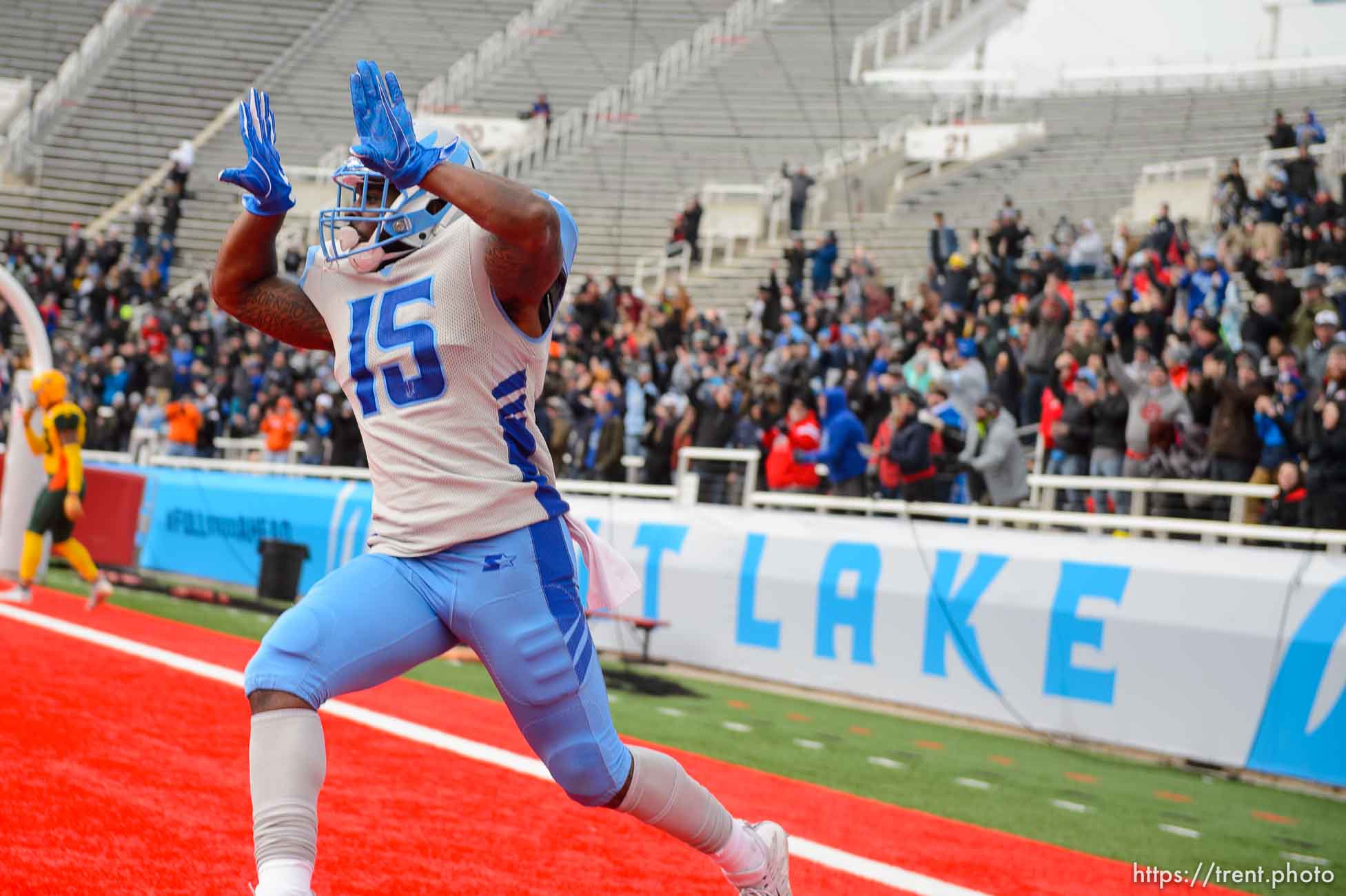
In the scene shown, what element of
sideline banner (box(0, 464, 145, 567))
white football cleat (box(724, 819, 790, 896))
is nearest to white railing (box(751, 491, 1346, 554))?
white football cleat (box(724, 819, 790, 896))

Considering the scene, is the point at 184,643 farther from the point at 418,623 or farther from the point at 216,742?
the point at 418,623

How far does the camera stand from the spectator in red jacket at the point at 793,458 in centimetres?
1156

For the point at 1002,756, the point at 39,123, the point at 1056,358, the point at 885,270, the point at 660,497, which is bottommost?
the point at 1002,756

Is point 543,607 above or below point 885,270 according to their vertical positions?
below

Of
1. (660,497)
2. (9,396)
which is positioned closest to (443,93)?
(9,396)

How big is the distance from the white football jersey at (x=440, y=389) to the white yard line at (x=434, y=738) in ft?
4.84

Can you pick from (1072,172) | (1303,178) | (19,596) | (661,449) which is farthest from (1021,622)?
(1072,172)

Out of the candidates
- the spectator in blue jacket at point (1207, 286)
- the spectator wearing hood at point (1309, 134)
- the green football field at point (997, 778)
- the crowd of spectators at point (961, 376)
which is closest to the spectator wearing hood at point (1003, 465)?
the crowd of spectators at point (961, 376)

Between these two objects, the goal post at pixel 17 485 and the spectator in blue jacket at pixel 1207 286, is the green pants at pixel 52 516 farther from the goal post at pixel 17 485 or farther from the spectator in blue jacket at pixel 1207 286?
the spectator in blue jacket at pixel 1207 286

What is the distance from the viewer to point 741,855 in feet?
12.0

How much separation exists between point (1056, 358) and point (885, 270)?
10703 mm

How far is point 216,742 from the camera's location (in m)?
5.87

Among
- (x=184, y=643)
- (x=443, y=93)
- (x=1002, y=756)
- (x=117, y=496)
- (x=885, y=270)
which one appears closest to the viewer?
(x=1002, y=756)

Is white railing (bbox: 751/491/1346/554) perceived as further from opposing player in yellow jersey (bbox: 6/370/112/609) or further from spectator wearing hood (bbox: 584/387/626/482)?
opposing player in yellow jersey (bbox: 6/370/112/609)
